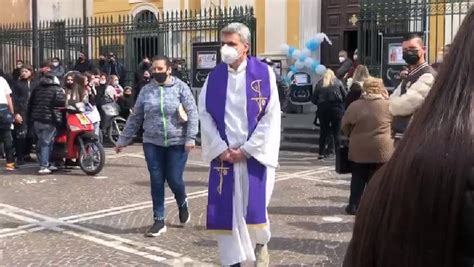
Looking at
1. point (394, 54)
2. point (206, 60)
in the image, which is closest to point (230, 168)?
point (394, 54)

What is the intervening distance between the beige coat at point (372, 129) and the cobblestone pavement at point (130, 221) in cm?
74

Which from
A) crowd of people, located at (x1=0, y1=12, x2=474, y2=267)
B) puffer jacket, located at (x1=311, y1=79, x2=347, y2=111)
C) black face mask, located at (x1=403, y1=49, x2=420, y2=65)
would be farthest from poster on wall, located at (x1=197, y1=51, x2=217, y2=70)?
black face mask, located at (x1=403, y1=49, x2=420, y2=65)

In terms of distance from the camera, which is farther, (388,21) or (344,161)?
Answer: (388,21)

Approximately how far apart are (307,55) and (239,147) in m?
14.3

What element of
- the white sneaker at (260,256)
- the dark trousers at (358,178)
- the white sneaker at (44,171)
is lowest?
the white sneaker at (44,171)

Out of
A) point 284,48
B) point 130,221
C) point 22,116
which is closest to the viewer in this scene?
point 130,221

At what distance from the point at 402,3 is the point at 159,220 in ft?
27.9

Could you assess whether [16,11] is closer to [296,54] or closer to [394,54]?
[296,54]

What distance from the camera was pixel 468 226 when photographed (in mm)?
1208

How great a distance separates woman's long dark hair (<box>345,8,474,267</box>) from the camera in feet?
3.98

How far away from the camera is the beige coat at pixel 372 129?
719 centimetres

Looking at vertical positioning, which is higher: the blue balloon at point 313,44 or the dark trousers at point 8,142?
the blue balloon at point 313,44

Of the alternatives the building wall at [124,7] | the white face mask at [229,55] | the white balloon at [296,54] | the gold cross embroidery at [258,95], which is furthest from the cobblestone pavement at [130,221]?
the building wall at [124,7]

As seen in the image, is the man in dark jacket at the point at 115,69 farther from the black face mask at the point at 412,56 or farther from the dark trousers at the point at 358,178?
the black face mask at the point at 412,56
